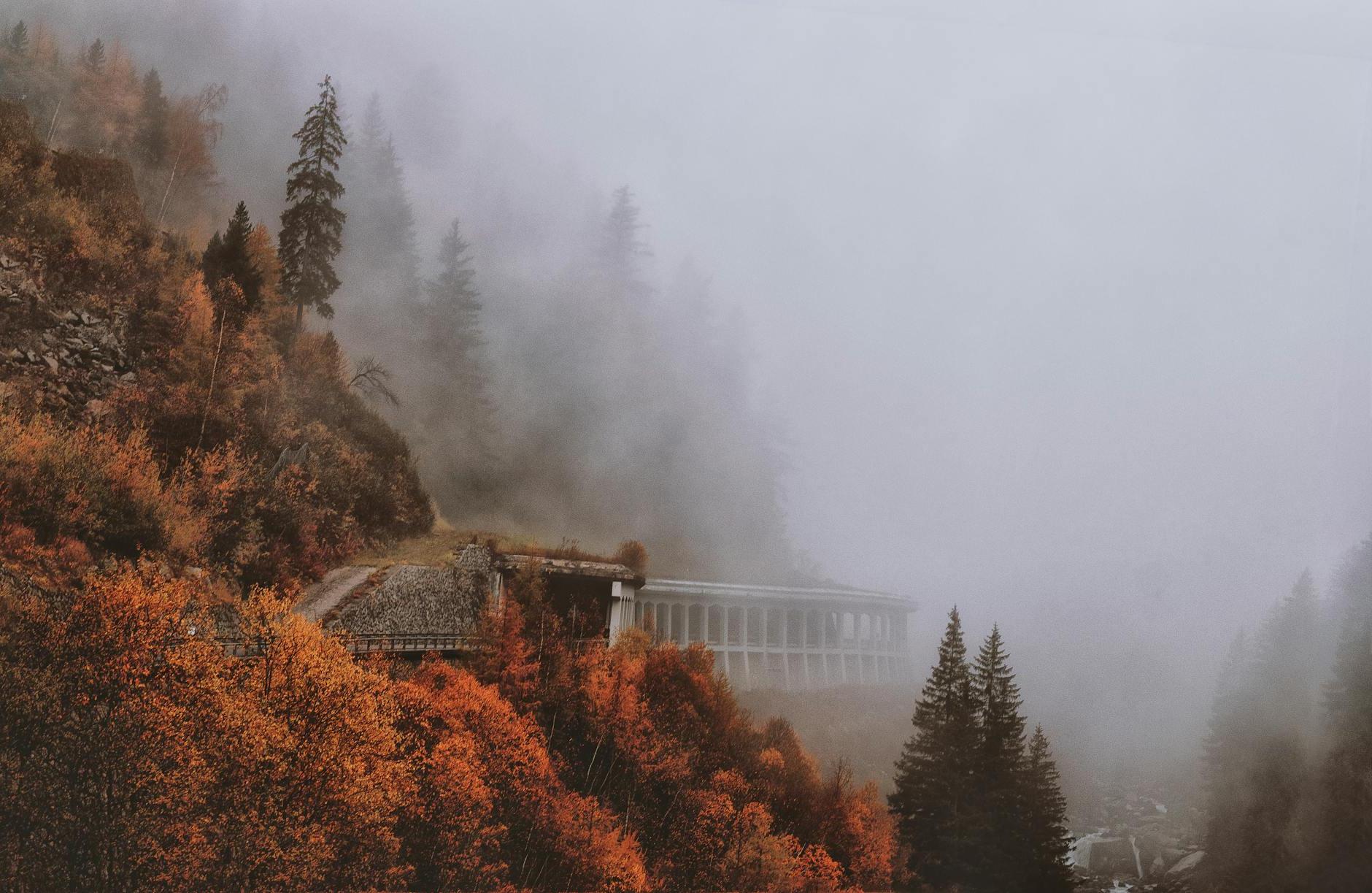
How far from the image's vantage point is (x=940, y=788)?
1538 centimetres

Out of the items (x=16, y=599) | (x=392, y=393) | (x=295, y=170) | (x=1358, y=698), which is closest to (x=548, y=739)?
(x=392, y=393)

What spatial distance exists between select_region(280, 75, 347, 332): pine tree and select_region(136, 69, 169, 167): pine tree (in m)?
1.71

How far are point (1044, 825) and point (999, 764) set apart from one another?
3.73 ft

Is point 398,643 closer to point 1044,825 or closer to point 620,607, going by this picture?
point 620,607

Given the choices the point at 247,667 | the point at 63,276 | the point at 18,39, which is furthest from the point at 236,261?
the point at 247,667

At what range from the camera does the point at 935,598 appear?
17.2 m

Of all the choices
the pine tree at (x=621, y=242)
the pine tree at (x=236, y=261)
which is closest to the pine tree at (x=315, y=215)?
the pine tree at (x=236, y=261)

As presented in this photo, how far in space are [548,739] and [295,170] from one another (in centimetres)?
957

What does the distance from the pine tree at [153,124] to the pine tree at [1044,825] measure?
16.6 metres

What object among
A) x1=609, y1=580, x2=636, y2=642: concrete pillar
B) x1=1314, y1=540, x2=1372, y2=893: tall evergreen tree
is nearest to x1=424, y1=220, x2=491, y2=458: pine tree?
x1=609, y1=580, x2=636, y2=642: concrete pillar

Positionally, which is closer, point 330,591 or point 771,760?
point 330,591

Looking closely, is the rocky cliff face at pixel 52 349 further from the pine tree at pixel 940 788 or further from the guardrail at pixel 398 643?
the pine tree at pixel 940 788

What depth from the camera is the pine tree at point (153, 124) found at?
12.4 metres

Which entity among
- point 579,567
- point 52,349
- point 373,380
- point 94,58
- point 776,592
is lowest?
point 776,592
